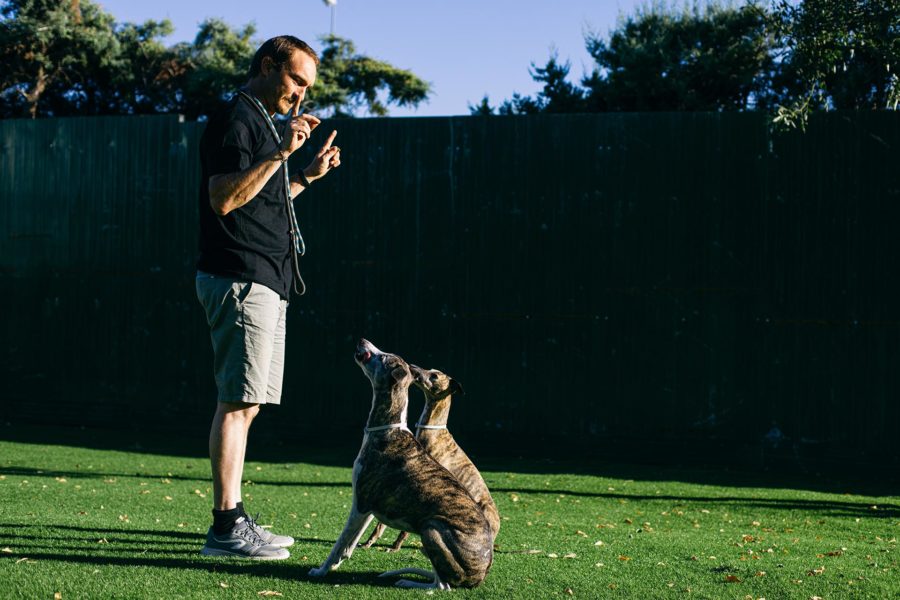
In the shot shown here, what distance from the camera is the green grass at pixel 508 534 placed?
3820 mm

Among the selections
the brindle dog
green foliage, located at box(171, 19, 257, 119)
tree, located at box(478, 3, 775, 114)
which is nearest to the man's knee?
the brindle dog

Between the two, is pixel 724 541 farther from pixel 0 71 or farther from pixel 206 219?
pixel 0 71

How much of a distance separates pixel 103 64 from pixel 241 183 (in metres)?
21.6

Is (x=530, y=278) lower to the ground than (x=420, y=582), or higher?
higher

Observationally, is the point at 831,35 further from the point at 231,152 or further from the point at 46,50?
the point at 46,50

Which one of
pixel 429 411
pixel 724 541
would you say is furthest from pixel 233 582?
pixel 724 541

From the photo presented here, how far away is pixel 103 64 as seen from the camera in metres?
23.6

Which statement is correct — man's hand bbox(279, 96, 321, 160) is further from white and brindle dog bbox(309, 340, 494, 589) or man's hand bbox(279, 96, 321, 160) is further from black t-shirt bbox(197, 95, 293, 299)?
white and brindle dog bbox(309, 340, 494, 589)

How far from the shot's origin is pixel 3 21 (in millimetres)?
23203

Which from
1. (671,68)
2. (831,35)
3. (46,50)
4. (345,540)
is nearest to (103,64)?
(46,50)

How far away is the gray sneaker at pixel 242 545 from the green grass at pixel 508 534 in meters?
0.08

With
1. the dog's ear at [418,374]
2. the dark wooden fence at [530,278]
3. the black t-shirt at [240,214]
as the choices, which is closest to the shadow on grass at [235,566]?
the dog's ear at [418,374]

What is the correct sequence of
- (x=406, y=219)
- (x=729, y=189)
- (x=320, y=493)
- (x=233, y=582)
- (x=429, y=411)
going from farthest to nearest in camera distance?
(x=406, y=219) → (x=729, y=189) → (x=320, y=493) → (x=429, y=411) → (x=233, y=582)

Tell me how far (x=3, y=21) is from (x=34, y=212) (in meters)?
15.4
